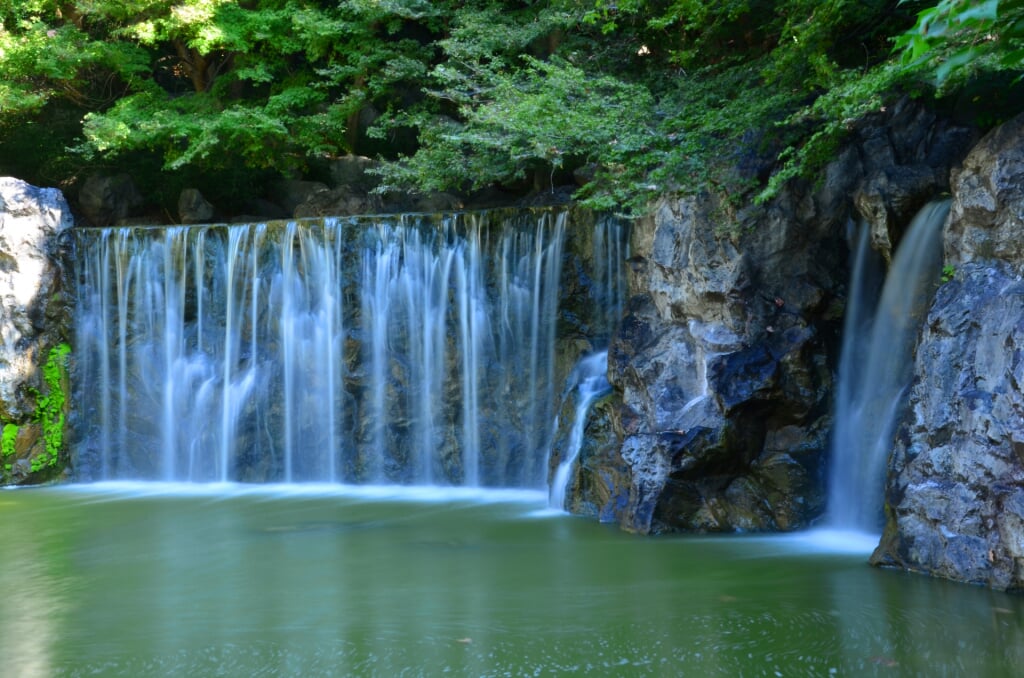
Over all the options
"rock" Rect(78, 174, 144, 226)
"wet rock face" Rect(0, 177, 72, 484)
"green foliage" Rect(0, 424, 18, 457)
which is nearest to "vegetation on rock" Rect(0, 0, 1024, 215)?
"rock" Rect(78, 174, 144, 226)

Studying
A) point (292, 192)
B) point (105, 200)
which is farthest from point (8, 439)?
point (292, 192)

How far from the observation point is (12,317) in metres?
14.4

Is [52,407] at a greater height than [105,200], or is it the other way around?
[105,200]

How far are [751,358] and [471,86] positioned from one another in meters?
5.30

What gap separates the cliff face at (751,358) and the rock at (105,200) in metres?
11.0

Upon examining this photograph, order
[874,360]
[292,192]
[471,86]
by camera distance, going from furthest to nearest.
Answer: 1. [292,192]
2. [471,86]
3. [874,360]

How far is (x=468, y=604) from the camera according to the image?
7480mm

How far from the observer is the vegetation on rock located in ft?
30.8

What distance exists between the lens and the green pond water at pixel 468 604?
20.4 ft

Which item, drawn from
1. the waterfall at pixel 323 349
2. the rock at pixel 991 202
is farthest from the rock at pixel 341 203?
the rock at pixel 991 202

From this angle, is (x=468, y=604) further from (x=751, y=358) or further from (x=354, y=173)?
(x=354, y=173)

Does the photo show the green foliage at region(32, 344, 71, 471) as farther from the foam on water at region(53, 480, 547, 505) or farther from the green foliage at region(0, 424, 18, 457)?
the foam on water at region(53, 480, 547, 505)

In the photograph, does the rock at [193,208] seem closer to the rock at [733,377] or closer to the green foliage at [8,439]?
the green foliage at [8,439]

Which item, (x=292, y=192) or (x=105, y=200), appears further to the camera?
(x=292, y=192)
